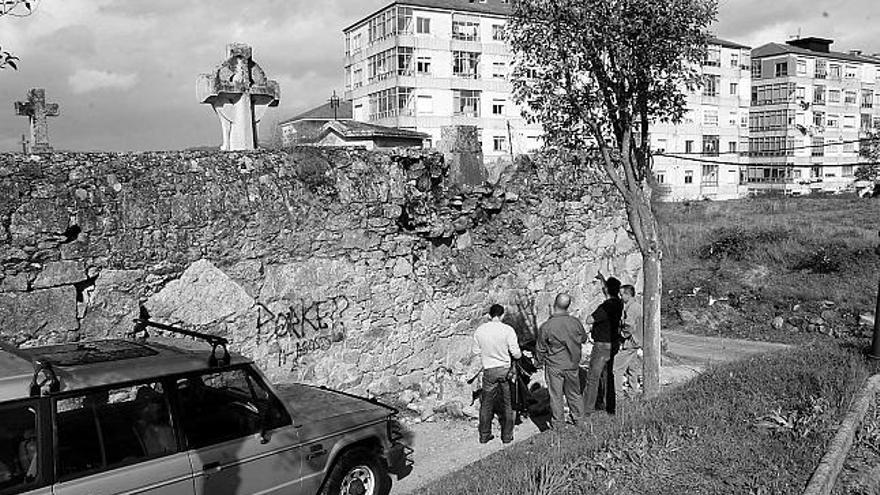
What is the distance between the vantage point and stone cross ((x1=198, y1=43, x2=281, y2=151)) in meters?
9.95

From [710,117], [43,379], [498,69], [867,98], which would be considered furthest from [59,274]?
[867,98]

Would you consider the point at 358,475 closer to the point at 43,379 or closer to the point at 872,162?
the point at 43,379

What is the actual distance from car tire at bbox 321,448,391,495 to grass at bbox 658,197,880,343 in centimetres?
1400

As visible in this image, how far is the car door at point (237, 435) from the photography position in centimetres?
571

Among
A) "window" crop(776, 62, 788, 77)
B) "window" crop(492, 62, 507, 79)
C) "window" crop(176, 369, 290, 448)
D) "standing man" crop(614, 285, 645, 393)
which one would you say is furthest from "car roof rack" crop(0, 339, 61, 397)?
"window" crop(776, 62, 788, 77)

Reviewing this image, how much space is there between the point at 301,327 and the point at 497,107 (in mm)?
38125

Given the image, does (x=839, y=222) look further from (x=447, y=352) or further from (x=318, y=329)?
(x=318, y=329)

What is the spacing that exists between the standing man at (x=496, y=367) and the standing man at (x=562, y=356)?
38cm

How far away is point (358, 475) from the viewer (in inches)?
276

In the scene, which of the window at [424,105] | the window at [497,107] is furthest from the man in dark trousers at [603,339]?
the window at [497,107]

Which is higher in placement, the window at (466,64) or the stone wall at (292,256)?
the window at (466,64)

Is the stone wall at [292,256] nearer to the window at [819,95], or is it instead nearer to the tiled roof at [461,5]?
the tiled roof at [461,5]

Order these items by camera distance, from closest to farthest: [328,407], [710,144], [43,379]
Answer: [43,379], [328,407], [710,144]

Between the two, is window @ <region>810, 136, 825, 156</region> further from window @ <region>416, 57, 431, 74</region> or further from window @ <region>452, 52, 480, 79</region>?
window @ <region>416, 57, 431, 74</region>
